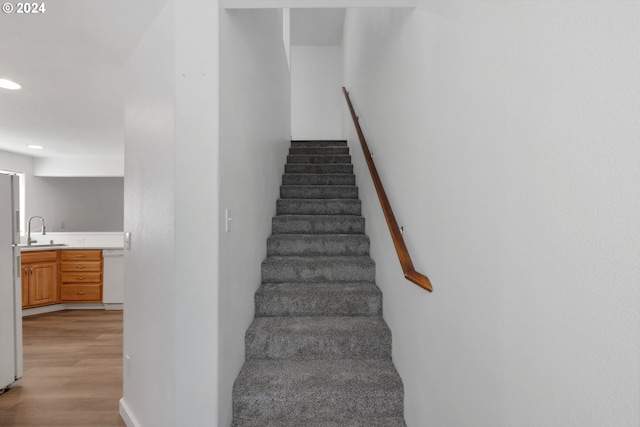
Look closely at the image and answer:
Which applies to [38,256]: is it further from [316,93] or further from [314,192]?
[316,93]

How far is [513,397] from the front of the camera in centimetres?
94

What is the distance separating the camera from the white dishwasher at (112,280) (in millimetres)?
5383

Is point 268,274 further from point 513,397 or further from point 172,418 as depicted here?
point 513,397

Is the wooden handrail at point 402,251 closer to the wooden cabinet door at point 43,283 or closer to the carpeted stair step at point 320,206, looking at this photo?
the carpeted stair step at point 320,206

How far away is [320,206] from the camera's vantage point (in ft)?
12.5

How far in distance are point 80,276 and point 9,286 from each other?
2720mm

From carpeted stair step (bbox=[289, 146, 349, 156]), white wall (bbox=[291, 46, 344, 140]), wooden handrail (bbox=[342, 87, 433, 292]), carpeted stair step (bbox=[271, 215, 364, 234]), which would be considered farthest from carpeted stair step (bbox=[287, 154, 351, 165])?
wooden handrail (bbox=[342, 87, 433, 292])

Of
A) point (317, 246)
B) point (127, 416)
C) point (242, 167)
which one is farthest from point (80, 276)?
point (242, 167)

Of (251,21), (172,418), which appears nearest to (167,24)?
(251,21)

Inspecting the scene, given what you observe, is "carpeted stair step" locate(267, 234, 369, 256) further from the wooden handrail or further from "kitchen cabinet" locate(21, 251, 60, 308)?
"kitchen cabinet" locate(21, 251, 60, 308)

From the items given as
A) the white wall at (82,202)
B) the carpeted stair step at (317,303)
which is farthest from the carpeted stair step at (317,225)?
the white wall at (82,202)

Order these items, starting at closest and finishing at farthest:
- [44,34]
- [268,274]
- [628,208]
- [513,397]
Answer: [628,208] < [513,397] < [44,34] < [268,274]

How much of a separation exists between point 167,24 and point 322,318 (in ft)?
6.88

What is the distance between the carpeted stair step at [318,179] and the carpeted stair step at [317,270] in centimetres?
146
